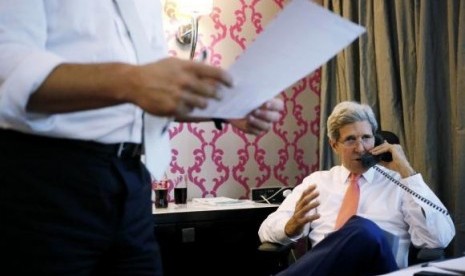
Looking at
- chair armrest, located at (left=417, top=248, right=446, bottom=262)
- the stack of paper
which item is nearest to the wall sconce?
the stack of paper

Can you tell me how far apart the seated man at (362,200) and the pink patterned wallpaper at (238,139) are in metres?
0.57

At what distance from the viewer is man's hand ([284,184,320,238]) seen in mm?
1920

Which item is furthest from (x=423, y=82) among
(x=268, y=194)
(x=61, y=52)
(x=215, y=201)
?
(x=61, y=52)

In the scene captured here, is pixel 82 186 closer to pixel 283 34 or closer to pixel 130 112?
pixel 130 112

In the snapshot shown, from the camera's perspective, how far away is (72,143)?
0.78 metres

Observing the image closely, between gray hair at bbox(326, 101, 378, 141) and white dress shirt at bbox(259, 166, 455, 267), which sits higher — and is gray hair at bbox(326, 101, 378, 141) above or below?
above

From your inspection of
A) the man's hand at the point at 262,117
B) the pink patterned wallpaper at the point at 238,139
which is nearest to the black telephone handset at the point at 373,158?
the pink patterned wallpaper at the point at 238,139

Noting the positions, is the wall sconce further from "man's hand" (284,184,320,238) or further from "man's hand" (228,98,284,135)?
"man's hand" (228,98,284,135)

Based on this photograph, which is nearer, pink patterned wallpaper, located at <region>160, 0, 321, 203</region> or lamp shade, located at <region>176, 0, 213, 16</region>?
lamp shade, located at <region>176, 0, 213, 16</region>

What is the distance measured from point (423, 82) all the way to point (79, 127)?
74.7 inches

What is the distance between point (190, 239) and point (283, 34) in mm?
1530

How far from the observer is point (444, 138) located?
2.29 meters

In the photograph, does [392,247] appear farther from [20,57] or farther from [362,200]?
[20,57]

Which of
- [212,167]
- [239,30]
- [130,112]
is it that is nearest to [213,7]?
[239,30]
